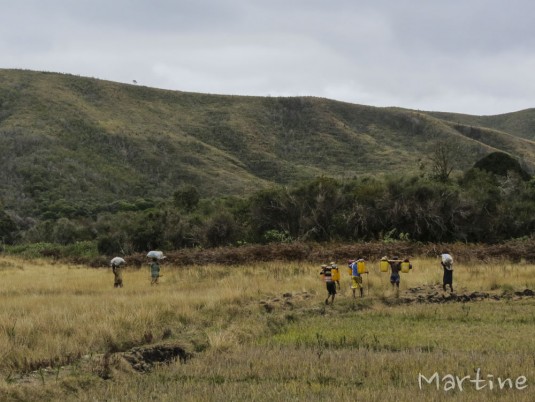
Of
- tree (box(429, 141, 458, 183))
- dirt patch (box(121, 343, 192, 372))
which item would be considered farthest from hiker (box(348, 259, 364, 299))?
tree (box(429, 141, 458, 183))

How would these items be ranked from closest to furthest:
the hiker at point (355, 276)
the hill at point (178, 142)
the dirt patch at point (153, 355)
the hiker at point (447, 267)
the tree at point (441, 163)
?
the dirt patch at point (153, 355), the hiker at point (355, 276), the hiker at point (447, 267), the tree at point (441, 163), the hill at point (178, 142)

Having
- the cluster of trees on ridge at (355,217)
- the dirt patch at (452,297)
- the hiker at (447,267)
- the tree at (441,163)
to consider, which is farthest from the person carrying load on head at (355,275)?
the tree at (441,163)

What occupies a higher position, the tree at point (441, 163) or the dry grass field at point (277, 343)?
the tree at point (441, 163)

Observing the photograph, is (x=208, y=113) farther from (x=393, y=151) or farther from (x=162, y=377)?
(x=162, y=377)

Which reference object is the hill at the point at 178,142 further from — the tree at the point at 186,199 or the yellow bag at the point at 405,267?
the yellow bag at the point at 405,267

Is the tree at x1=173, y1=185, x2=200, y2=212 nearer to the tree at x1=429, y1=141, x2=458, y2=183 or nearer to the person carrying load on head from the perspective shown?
the tree at x1=429, y1=141, x2=458, y2=183

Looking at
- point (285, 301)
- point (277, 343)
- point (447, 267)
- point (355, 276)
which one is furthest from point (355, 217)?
point (277, 343)

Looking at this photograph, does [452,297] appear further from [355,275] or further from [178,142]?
[178,142]

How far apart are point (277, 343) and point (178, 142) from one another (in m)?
78.4

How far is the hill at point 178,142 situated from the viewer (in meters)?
69.9

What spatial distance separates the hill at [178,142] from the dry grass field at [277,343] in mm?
43348

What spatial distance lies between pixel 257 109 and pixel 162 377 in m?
102

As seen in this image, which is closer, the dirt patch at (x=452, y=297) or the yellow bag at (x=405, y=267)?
the dirt patch at (x=452, y=297)

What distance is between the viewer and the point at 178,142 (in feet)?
285
